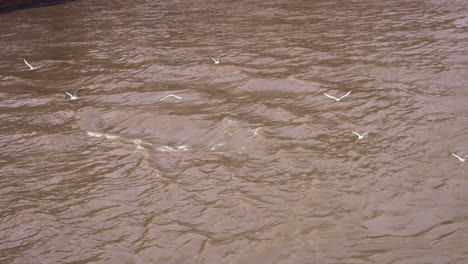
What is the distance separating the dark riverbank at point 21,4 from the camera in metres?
18.4

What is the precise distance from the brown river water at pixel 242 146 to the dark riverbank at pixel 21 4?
6.44 m

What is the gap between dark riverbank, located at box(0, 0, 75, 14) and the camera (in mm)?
18388

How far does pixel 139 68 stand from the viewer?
34.7 ft

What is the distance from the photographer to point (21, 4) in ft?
62.3

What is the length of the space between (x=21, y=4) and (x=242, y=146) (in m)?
15.6

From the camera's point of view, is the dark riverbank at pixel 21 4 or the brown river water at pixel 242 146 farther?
the dark riverbank at pixel 21 4

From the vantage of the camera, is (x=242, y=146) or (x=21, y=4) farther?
(x=21, y=4)

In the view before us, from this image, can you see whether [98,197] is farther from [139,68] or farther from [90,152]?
[139,68]

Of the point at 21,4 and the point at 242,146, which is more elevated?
the point at 21,4

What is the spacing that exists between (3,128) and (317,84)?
553 centimetres

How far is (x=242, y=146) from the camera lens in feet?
22.9

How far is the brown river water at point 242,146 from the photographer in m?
4.98

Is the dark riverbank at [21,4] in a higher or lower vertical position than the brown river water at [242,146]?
higher

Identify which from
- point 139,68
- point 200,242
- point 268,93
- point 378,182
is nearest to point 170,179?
point 200,242
